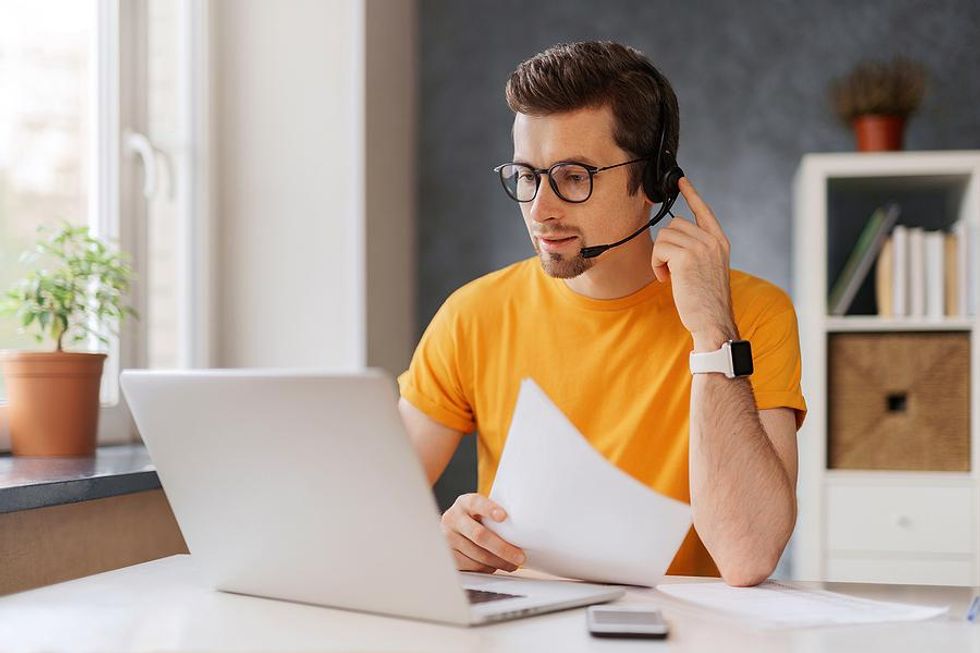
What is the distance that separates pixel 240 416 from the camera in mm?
1005

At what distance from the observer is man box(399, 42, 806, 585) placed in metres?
1.40

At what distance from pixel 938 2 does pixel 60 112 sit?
2.22 meters

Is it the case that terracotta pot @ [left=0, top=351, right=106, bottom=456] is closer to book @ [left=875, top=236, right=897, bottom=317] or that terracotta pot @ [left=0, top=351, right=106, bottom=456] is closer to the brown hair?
the brown hair

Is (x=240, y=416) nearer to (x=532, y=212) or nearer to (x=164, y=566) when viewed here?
(x=164, y=566)

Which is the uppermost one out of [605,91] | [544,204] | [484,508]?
[605,91]

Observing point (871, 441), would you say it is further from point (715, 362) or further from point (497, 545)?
point (497, 545)

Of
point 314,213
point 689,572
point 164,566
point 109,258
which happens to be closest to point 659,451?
point 689,572

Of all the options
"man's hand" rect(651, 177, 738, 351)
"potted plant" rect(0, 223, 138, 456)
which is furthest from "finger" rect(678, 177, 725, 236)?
"potted plant" rect(0, 223, 138, 456)

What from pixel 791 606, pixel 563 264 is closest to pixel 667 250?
pixel 563 264

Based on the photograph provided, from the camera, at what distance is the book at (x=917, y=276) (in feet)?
8.87

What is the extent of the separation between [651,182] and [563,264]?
184mm

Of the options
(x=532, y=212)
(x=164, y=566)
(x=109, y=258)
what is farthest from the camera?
(x=109, y=258)

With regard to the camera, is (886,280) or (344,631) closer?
(344,631)

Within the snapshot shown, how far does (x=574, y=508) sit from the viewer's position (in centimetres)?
106
